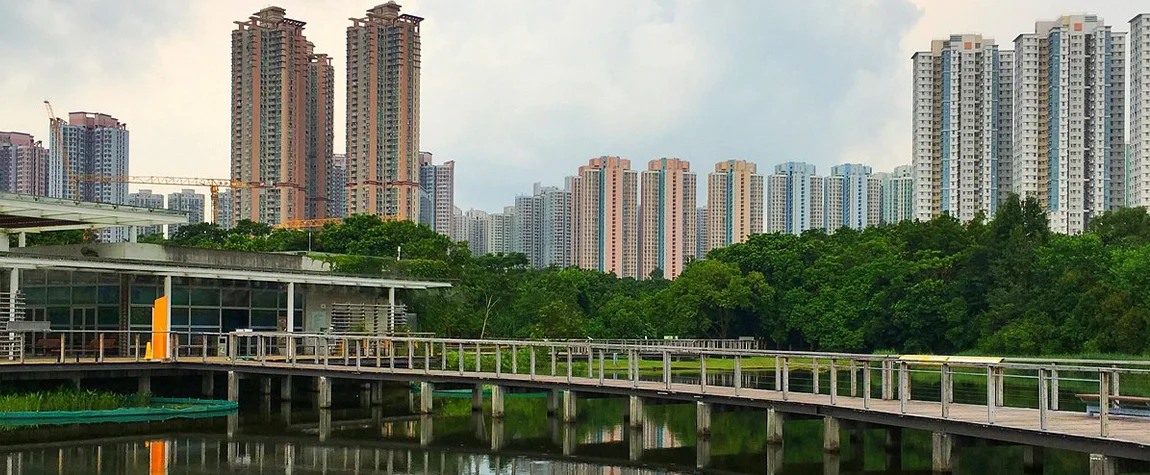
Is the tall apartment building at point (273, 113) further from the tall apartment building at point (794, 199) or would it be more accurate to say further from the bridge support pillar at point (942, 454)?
the bridge support pillar at point (942, 454)

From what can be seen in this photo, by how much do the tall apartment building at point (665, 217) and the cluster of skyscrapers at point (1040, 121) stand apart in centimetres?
3672

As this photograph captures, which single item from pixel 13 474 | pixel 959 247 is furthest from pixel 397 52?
pixel 13 474

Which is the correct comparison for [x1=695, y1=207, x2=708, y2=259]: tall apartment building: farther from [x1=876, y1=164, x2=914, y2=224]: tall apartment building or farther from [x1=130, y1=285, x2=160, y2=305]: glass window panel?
[x1=130, y1=285, x2=160, y2=305]: glass window panel

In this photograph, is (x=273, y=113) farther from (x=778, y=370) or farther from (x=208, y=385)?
(x=778, y=370)

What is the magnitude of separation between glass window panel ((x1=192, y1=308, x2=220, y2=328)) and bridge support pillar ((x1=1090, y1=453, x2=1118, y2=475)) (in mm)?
23664

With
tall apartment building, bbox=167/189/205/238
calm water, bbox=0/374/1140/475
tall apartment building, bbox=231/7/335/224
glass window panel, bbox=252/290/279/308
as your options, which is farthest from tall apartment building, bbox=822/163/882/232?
calm water, bbox=0/374/1140/475

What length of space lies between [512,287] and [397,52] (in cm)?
5268

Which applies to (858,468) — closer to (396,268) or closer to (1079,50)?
(396,268)

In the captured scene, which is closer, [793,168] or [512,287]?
[512,287]

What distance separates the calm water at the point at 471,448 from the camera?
20.0 m

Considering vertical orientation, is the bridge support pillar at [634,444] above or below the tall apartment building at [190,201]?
below

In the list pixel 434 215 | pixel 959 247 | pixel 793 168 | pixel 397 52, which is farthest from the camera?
pixel 434 215

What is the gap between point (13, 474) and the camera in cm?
1875

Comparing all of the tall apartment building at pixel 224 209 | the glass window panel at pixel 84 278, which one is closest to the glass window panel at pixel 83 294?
the glass window panel at pixel 84 278
